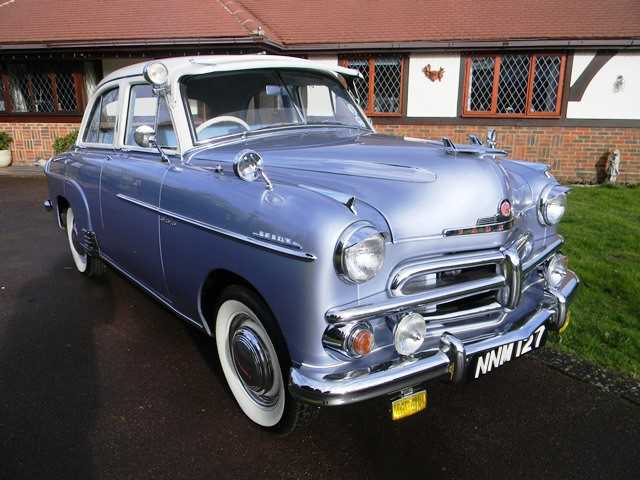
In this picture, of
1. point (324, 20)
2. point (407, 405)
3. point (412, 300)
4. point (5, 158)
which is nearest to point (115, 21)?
point (5, 158)

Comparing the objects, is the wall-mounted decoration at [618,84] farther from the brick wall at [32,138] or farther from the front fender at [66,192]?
the brick wall at [32,138]

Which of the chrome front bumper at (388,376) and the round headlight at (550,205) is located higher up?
the round headlight at (550,205)

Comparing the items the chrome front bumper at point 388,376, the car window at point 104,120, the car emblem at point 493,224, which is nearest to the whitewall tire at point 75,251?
the car window at point 104,120

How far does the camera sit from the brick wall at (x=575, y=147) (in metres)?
10.8

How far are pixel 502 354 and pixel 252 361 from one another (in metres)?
1.15

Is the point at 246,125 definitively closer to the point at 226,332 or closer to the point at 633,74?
the point at 226,332

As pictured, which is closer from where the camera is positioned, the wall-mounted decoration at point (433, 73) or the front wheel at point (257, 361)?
the front wheel at point (257, 361)

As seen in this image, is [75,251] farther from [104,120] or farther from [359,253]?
[359,253]

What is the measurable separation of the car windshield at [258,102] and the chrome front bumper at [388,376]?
174cm

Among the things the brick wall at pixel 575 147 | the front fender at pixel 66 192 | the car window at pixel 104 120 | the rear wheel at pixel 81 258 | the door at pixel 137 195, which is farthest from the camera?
the brick wall at pixel 575 147

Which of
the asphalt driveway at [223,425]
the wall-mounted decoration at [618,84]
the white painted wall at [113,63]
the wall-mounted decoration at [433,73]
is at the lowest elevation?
the asphalt driveway at [223,425]

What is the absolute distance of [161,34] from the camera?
11.9m

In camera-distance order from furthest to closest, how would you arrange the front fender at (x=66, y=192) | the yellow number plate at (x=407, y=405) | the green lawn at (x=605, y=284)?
the front fender at (x=66, y=192) < the green lawn at (x=605, y=284) < the yellow number plate at (x=407, y=405)

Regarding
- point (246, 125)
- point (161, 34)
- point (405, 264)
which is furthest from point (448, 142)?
point (161, 34)
